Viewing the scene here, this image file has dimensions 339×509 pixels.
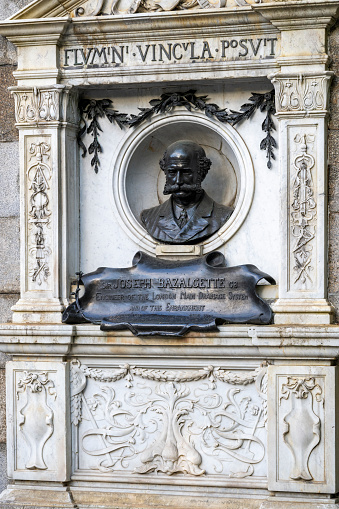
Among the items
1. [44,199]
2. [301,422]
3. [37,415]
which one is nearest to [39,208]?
[44,199]

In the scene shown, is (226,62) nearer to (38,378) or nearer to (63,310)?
(63,310)

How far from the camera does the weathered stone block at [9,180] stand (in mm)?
11844

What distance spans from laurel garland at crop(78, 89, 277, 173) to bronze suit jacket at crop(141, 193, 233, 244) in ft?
2.45

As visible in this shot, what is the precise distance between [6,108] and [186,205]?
210 centimetres

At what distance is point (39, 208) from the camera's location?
11.6 metres

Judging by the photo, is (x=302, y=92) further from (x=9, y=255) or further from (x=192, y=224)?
A: (x=9, y=255)

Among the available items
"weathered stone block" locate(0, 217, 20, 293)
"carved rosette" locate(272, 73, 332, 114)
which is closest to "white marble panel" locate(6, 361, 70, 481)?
"weathered stone block" locate(0, 217, 20, 293)

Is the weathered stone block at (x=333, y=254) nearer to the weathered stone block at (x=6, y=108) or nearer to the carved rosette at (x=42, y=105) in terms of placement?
the carved rosette at (x=42, y=105)

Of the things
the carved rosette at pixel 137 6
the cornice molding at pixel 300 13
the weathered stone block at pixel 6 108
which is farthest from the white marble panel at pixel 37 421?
the cornice molding at pixel 300 13

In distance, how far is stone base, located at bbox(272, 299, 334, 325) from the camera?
1077 centimetres

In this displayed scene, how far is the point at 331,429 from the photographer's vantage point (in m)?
10.7

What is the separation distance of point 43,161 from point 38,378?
216cm

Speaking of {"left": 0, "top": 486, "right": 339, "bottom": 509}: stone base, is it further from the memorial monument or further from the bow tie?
the bow tie

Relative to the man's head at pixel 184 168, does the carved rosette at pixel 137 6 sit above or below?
above
